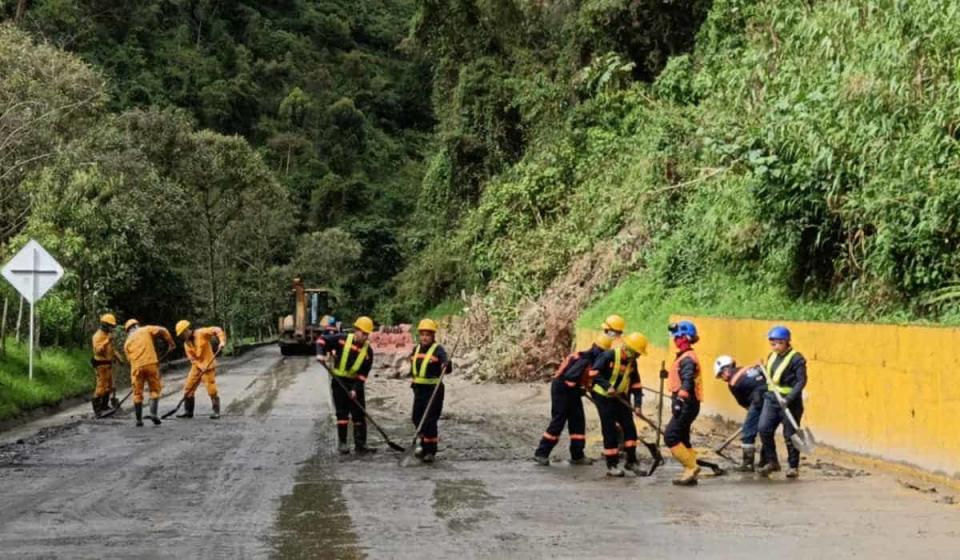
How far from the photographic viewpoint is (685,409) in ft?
39.4

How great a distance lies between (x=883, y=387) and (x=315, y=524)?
6.68 m

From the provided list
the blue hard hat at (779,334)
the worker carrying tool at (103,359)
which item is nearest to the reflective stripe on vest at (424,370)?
the blue hard hat at (779,334)

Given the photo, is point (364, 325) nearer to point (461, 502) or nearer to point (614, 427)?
point (614, 427)

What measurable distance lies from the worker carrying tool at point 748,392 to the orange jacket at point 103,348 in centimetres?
1147

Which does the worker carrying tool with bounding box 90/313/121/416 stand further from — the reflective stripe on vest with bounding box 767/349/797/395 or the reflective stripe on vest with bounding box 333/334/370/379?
the reflective stripe on vest with bounding box 767/349/797/395

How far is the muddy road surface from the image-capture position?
27.9 feet

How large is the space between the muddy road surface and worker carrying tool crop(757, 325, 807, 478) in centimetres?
35

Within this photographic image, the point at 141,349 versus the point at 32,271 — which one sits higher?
the point at 32,271

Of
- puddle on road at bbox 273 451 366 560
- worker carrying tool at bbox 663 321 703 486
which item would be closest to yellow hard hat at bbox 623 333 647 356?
worker carrying tool at bbox 663 321 703 486

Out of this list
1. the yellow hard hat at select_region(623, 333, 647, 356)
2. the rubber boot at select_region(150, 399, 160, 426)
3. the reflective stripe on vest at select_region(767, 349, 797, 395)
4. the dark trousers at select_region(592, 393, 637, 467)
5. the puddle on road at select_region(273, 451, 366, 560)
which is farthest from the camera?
the rubber boot at select_region(150, 399, 160, 426)

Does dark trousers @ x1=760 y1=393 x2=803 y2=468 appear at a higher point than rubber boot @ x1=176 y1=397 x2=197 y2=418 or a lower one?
higher

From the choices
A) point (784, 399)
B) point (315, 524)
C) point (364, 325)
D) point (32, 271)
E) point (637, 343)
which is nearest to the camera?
point (315, 524)

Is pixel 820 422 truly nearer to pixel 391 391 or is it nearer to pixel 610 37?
pixel 391 391

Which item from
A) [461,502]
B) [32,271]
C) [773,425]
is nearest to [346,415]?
[461,502]
